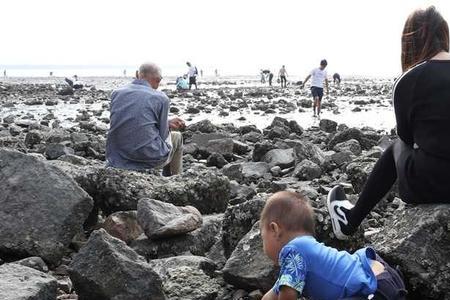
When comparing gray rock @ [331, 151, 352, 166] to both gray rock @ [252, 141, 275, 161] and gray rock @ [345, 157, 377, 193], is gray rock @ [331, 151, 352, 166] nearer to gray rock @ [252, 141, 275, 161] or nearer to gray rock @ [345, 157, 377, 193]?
gray rock @ [252, 141, 275, 161]

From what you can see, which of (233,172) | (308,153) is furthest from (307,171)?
(308,153)

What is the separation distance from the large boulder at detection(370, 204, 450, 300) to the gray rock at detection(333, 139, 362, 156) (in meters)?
7.68

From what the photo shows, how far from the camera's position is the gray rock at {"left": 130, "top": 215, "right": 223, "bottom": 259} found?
494cm

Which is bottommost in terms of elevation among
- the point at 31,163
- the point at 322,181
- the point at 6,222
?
the point at 322,181

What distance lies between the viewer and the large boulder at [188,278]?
400 centimetres

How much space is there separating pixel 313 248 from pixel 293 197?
0.32m

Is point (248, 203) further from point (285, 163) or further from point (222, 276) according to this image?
point (285, 163)

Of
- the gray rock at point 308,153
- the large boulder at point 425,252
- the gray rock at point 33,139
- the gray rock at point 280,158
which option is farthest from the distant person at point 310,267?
the gray rock at point 33,139

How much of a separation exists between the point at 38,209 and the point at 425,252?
2.86 m

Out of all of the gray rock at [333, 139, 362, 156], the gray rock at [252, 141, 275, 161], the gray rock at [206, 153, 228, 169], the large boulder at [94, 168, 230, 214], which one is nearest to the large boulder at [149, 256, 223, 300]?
the large boulder at [94, 168, 230, 214]

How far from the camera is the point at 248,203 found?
4609 mm

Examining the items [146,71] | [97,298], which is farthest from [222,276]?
[146,71]

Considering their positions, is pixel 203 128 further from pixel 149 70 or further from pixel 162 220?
pixel 162 220

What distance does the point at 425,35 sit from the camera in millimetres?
3924
